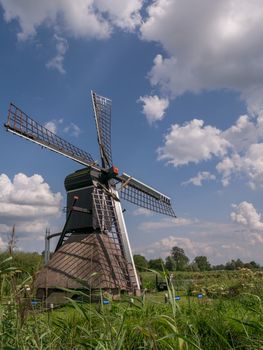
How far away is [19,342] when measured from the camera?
2.60m

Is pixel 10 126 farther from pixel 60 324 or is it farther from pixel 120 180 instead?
pixel 60 324

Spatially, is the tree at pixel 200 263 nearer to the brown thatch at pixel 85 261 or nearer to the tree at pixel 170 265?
the tree at pixel 170 265

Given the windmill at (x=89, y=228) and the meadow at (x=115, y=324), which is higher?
the windmill at (x=89, y=228)

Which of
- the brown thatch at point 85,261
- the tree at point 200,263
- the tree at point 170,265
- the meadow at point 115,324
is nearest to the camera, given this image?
the meadow at point 115,324

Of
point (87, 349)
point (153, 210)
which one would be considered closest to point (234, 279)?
point (87, 349)

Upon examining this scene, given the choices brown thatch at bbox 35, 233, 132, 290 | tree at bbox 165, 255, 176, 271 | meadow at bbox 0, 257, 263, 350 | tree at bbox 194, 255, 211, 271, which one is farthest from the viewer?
brown thatch at bbox 35, 233, 132, 290

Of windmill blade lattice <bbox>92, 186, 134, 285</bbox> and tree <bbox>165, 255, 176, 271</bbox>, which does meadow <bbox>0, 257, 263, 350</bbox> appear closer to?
tree <bbox>165, 255, 176, 271</bbox>

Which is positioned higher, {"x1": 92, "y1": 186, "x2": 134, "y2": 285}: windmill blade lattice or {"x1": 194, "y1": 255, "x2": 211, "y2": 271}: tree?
{"x1": 92, "y1": 186, "x2": 134, "y2": 285}: windmill blade lattice

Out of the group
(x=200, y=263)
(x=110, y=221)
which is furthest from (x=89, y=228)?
(x=200, y=263)

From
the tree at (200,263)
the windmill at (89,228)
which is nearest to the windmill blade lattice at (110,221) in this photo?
the windmill at (89,228)

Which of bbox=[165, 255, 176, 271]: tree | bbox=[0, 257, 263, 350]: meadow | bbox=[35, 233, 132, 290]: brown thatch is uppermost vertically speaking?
bbox=[35, 233, 132, 290]: brown thatch

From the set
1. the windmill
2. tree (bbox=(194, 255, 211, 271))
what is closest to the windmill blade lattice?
the windmill

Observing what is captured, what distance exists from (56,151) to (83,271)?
22.2 ft

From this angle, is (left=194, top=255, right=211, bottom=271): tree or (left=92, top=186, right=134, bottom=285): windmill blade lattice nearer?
(left=194, top=255, right=211, bottom=271): tree
